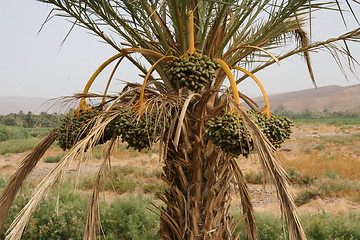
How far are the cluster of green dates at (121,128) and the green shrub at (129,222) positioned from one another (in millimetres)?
3924

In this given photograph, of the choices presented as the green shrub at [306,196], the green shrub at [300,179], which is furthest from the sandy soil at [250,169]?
the green shrub at [300,179]

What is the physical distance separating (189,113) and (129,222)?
4.31 meters

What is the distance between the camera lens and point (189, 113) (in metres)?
2.83

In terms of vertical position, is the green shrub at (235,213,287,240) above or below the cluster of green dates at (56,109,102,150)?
below

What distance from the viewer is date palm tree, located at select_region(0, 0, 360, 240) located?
224 cm

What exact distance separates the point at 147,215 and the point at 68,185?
3464 millimetres

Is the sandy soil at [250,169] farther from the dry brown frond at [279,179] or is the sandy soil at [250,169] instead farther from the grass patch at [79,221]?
the grass patch at [79,221]

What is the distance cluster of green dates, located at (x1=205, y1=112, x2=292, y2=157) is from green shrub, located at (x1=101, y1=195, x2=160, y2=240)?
423 centimetres

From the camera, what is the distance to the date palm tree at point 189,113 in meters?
2.24

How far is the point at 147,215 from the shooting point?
7.14 m

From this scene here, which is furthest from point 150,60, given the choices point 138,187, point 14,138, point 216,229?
point 14,138

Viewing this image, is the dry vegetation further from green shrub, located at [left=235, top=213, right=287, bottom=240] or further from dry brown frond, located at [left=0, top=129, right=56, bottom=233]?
dry brown frond, located at [left=0, top=129, right=56, bottom=233]

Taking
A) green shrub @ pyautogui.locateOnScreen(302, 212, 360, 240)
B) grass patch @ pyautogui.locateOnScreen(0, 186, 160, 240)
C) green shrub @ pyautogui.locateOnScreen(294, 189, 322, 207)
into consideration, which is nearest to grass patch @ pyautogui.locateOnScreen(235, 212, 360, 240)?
green shrub @ pyautogui.locateOnScreen(302, 212, 360, 240)

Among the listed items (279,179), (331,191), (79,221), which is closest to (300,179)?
(331,191)
